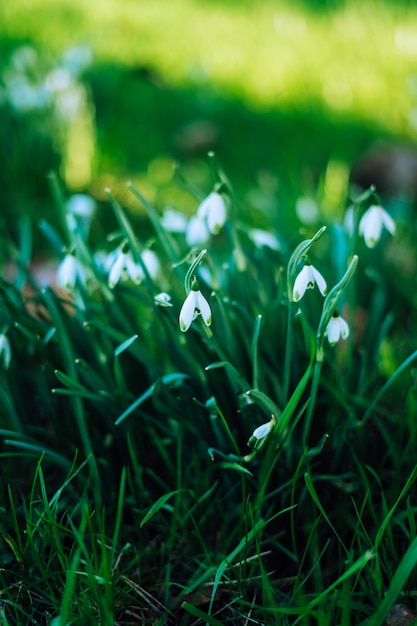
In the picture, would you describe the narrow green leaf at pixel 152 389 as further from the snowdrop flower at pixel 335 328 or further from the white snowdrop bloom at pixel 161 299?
the snowdrop flower at pixel 335 328

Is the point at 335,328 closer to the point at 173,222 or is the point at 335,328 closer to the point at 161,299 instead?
the point at 161,299

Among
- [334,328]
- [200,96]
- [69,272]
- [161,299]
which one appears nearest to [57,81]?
[200,96]

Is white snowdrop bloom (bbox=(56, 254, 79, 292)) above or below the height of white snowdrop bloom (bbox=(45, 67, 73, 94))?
above

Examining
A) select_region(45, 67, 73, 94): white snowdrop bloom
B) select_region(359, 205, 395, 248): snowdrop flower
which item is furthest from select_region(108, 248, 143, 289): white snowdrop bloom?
select_region(45, 67, 73, 94): white snowdrop bloom

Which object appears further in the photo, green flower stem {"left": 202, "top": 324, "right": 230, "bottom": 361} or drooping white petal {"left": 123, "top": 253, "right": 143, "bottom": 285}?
drooping white petal {"left": 123, "top": 253, "right": 143, "bottom": 285}

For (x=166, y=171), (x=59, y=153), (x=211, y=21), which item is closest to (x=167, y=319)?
(x=59, y=153)

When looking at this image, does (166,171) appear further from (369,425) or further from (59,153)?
(369,425)

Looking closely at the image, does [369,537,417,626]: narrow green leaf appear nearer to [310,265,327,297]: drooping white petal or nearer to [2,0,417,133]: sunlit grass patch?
[310,265,327,297]: drooping white petal
